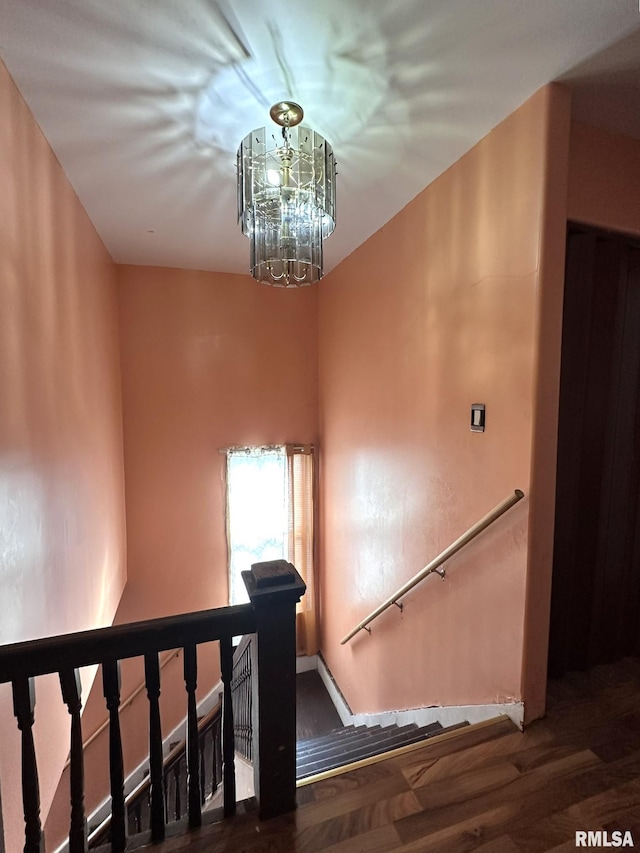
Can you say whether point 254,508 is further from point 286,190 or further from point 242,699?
point 286,190

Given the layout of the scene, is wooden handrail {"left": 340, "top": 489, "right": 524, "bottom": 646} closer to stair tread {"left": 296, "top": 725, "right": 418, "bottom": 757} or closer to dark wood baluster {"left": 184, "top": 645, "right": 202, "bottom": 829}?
stair tread {"left": 296, "top": 725, "right": 418, "bottom": 757}

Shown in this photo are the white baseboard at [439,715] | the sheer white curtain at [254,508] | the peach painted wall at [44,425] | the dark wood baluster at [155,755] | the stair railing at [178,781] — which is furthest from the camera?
the sheer white curtain at [254,508]

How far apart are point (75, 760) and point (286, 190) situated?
1969mm

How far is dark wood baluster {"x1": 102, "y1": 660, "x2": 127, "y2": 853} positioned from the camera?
1.13 metres

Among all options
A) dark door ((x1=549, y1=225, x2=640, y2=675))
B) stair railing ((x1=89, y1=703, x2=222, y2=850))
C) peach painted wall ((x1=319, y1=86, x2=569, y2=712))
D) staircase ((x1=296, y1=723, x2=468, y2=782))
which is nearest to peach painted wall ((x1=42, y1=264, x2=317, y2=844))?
stair railing ((x1=89, y1=703, x2=222, y2=850))

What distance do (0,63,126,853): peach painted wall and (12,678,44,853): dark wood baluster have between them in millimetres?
277

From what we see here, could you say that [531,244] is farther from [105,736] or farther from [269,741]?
[105,736]

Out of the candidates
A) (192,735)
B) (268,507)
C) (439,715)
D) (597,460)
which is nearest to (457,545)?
(597,460)

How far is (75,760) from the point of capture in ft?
3.73

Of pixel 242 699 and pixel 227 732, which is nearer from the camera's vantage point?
pixel 227 732

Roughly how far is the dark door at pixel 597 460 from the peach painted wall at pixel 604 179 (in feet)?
0.20

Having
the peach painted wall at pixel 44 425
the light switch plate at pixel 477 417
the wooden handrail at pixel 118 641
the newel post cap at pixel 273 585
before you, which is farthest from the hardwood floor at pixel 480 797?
the light switch plate at pixel 477 417

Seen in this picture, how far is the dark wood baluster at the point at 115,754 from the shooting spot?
113 centimetres

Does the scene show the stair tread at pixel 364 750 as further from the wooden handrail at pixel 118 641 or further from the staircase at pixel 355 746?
the wooden handrail at pixel 118 641
